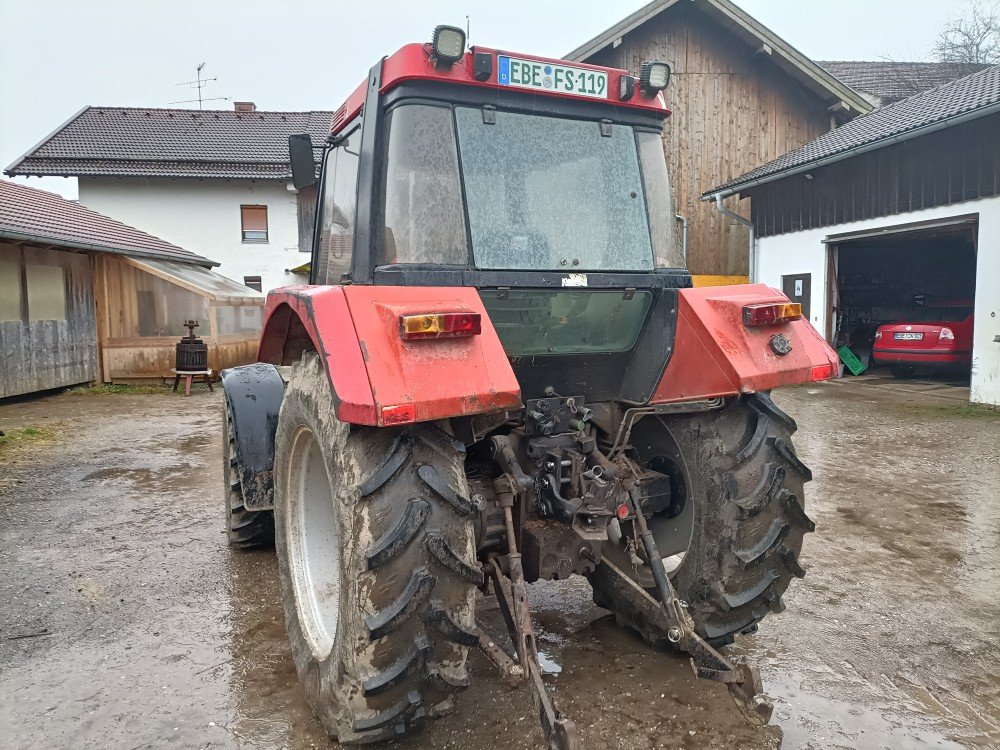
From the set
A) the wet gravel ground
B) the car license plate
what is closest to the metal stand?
the wet gravel ground

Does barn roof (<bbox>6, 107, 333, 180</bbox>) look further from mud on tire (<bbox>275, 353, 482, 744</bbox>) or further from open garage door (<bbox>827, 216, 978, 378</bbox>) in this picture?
mud on tire (<bbox>275, 353, 482, 744</bbox>)

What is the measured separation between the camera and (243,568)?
167 inches

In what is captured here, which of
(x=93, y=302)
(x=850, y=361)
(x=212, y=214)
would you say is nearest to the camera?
(x=93, y=302)

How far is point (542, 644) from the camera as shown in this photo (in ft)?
10.6

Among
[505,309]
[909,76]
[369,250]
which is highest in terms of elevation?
[909,76]

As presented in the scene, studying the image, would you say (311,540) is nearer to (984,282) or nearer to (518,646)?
(518,646)

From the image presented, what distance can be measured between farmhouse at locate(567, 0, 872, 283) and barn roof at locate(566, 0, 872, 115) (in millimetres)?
23

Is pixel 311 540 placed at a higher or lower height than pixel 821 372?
lower

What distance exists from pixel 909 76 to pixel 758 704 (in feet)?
85.2

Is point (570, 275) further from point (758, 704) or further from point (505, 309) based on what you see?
point (758, 704)

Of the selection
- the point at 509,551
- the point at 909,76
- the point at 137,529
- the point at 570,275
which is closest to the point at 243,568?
the point at 137,529

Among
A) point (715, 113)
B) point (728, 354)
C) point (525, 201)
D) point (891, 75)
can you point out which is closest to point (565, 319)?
point (525, 201)

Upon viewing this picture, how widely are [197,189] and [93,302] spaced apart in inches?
313

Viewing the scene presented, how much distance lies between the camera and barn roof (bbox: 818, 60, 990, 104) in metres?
21.6
